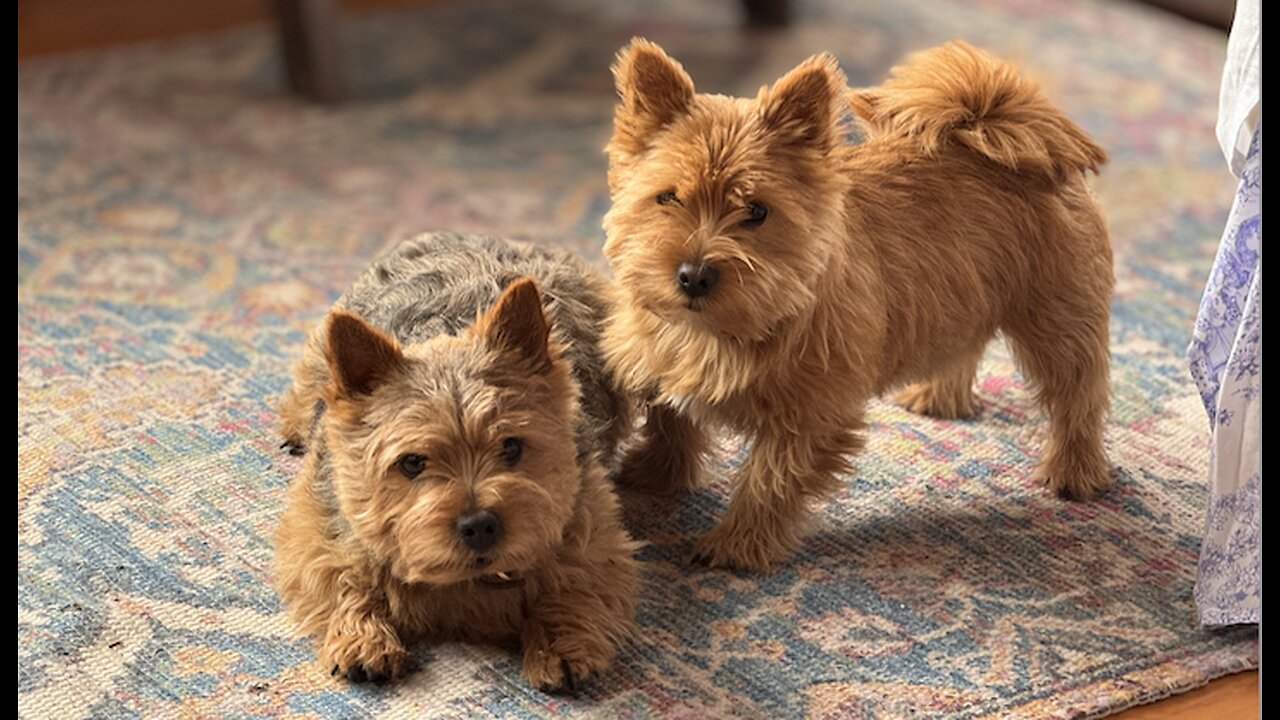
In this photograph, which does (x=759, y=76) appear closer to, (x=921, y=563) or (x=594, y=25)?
(x=594, y=25)

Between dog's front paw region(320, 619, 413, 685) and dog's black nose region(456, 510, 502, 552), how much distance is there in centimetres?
24

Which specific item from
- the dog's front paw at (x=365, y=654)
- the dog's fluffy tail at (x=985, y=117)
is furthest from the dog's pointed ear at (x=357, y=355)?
the dog's fluffy tail at (x=985, y=117)

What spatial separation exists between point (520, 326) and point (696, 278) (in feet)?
0.78

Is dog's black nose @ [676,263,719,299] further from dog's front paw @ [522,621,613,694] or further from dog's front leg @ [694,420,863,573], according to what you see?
dog's front paw @ [522,621,613,694]

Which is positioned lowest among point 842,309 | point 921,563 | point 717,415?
point 921,563

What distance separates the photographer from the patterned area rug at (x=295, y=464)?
6.86ft

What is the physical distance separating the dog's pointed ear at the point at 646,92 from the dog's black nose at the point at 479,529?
22.4 inches

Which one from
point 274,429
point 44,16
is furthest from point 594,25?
point 274,429

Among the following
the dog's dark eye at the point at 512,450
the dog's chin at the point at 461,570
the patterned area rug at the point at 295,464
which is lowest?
the patterned area rug at the point at 295,464

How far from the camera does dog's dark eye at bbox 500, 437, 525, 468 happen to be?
196 centimetres

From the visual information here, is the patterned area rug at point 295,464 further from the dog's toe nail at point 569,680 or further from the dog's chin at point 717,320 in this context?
the dog's chin at point 717,320

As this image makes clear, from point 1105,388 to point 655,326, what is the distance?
0.78m

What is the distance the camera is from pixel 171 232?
3.62 meters

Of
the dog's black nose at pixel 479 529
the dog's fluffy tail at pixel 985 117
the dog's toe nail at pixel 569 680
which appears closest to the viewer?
the dog's black nose at pixel 479 529
